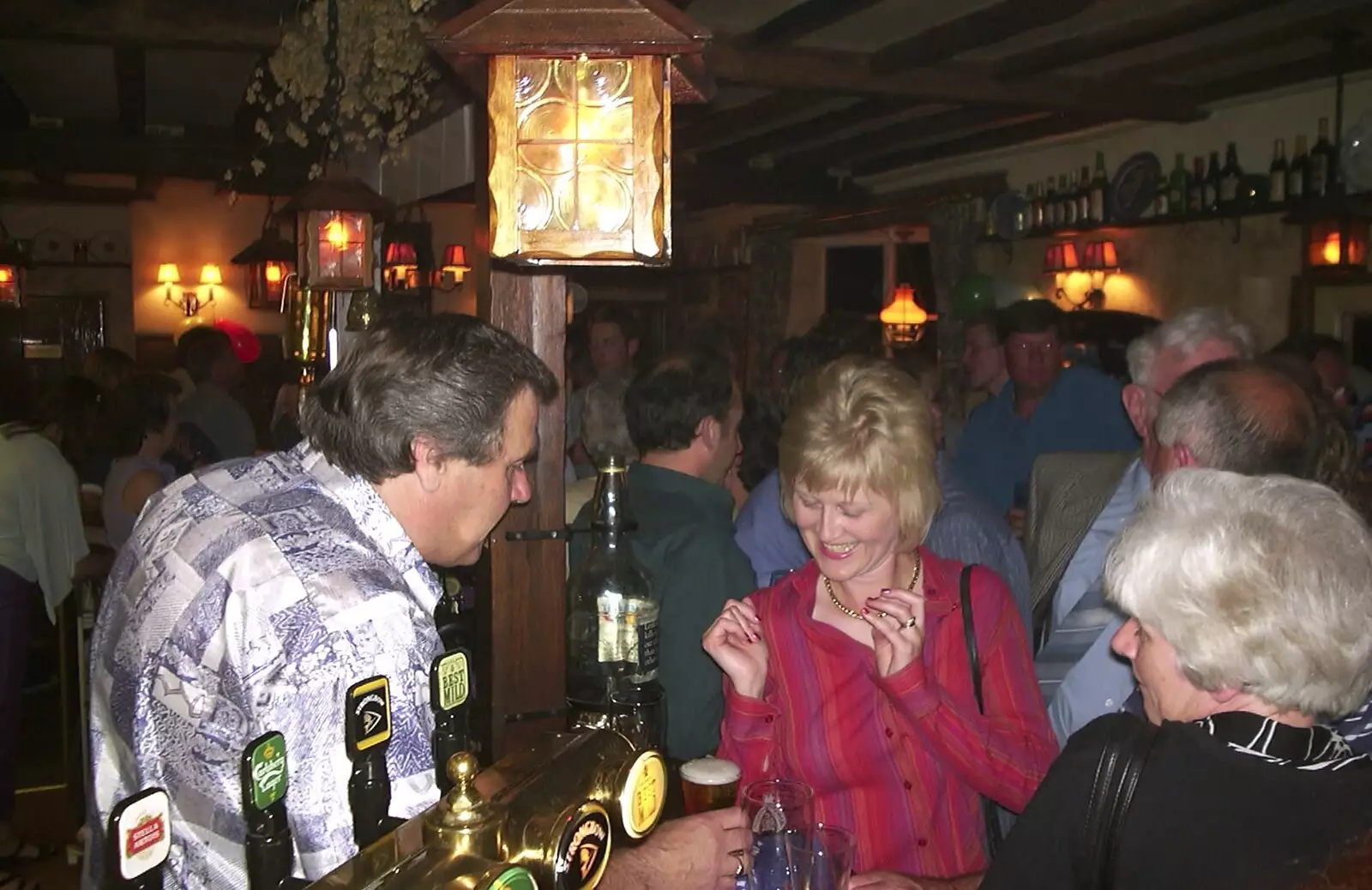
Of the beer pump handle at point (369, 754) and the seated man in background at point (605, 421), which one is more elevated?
the seated man in background at point (605, 421)

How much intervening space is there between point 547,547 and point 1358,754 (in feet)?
4.90

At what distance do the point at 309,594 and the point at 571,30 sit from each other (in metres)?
0.83

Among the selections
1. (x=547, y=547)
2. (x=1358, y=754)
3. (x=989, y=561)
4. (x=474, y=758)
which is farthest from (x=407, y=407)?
(x=989, y=561)

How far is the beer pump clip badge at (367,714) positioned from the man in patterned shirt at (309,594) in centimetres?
24

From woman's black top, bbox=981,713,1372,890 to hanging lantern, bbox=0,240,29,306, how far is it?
9179 millimetres

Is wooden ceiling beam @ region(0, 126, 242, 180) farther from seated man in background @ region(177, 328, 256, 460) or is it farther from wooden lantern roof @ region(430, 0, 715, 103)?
wooden lantern roof @ region(430, 0, 715, 103)

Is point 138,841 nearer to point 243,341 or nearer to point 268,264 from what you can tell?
point 268,264

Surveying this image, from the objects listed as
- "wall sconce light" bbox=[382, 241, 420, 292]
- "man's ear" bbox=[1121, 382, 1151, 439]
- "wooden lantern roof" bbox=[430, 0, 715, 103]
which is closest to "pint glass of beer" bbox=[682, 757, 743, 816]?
"wooden lantern roof" bbox=[430, 0, 715, 103]

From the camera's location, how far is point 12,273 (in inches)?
347

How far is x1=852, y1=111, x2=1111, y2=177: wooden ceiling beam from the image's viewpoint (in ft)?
25.1

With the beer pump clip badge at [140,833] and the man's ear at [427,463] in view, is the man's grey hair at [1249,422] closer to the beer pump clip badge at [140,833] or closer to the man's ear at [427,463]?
the man's ear at [427,463]

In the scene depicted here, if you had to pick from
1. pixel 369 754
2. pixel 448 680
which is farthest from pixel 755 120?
pixel 369 754

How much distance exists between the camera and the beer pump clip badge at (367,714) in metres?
0.89

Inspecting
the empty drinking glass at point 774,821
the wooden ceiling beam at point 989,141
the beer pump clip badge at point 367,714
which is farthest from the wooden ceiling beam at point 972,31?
the beer pump clip badge at point 367,714
